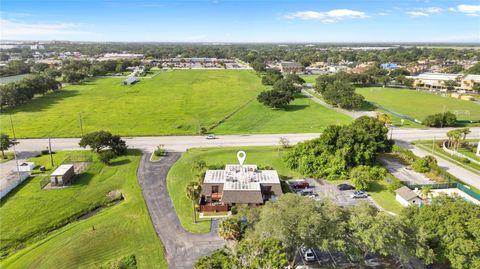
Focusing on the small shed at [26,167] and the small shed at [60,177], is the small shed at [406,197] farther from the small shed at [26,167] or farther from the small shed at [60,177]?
the small shed at [26,167]

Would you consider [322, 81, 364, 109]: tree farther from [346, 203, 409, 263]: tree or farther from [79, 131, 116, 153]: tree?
[346, 203, 409, 263]: tree

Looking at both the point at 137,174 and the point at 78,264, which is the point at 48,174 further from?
the point at 78,264

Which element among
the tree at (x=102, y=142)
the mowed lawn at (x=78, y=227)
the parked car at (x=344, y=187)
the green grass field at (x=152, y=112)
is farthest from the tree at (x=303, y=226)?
the green grass field at (x=152, y=112)

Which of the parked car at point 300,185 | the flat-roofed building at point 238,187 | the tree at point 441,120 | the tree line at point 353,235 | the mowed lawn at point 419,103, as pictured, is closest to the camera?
the tree line at point 353,235

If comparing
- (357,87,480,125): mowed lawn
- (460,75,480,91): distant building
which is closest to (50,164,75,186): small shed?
(357,87,480,125): mowed lawn

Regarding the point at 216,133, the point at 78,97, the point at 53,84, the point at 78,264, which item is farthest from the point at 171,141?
the point at 53,84

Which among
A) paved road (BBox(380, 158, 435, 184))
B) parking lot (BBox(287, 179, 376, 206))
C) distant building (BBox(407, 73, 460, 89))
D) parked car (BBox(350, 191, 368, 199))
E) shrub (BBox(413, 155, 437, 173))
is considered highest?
distant building (BBox(407, 73, 460, 89))

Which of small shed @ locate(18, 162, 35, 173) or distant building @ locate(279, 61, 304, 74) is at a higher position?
distant building @ locate(279, 61, 304, 74)

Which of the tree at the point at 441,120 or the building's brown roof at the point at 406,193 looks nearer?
the building's brown roof at the point at 406,193
